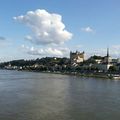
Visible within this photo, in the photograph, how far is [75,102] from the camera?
24625 millimetres

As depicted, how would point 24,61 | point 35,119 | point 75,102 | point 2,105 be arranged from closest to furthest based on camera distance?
point 35,119
point 2,105
point 75,102
point 24,61

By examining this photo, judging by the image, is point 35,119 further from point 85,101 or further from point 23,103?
point 85,101

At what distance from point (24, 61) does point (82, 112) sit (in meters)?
170

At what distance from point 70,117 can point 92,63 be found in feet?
339

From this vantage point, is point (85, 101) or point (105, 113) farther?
point (85, 101)

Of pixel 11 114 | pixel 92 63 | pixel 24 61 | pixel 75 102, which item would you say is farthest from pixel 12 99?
pixel 24 61

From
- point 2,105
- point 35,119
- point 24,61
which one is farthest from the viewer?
point 24,61

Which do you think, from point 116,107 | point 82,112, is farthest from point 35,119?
point 116,107

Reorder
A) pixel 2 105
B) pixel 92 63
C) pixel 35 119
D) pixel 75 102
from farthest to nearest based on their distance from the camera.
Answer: pixel 92 63, pixel 75 102, pixel 2 105, pixel 35 119

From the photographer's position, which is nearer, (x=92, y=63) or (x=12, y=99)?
(x=12, y=99)

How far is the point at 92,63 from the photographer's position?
12162 cm

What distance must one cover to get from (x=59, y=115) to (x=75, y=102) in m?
5.48

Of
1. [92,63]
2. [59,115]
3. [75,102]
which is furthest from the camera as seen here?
[92,63]

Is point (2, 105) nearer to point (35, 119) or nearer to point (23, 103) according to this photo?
point (23, 103)
